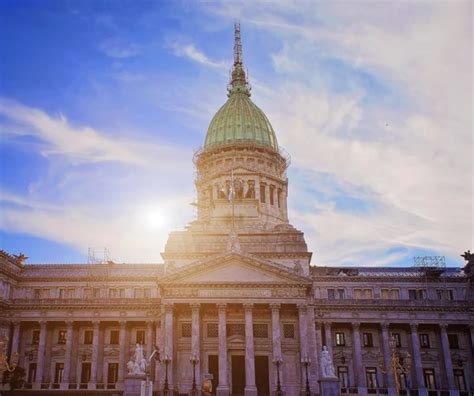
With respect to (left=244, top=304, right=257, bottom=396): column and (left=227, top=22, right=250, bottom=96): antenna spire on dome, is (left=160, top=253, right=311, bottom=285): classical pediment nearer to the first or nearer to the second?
(left=244, top=304, right=257, bottom=396): column

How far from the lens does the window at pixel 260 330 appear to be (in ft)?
207

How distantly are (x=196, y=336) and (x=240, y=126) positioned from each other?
43630 millimetres

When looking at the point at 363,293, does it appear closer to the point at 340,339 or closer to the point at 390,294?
the point at 390,294

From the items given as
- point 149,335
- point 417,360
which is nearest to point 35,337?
point 149,335

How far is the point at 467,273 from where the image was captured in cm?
7619

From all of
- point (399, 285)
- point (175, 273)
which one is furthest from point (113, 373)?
point (399, 285)

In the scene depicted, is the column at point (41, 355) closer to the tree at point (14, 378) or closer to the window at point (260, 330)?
the tree at point (14, 378)

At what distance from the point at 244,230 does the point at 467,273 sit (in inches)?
1361

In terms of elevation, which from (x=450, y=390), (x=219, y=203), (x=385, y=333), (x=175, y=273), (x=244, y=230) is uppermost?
(x=219, y=203)

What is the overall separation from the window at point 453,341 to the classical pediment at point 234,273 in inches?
967

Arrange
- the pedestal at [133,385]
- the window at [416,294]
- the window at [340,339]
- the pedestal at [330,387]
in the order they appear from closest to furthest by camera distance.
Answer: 1. the pedestal at [133,385]
2. the pedestal at [330,387]
3. the window at [340,339]
4. the window at [416,294]

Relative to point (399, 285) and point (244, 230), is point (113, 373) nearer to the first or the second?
point (244, 230)

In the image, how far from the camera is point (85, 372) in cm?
6812

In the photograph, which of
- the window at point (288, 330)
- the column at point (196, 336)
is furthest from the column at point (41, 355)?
the window at point (288, 330)
